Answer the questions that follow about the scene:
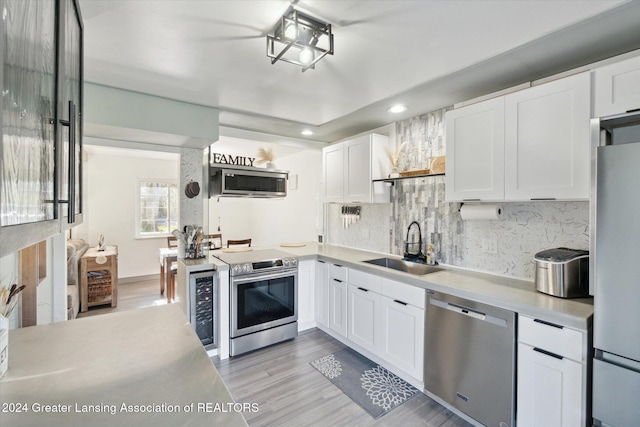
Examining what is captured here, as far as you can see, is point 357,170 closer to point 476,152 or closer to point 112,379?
point 476,152

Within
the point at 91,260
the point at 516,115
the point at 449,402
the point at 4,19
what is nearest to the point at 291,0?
the point at 4,19

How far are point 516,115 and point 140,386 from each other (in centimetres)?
250

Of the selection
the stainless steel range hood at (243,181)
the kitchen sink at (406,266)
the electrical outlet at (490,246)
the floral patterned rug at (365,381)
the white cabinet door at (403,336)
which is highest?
the stainless steel range hood at (243,181)

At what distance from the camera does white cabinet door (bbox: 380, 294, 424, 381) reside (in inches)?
87.3

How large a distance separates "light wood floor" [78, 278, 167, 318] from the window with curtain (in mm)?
934

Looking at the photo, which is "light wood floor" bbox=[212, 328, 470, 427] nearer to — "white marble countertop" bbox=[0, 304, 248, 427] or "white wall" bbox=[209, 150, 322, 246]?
"white marble countertop" bbox=[0, 304, 248, 427]

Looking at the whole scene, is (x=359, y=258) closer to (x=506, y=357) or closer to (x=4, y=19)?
(x=506, y=357)

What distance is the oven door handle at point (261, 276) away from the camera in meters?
2.80

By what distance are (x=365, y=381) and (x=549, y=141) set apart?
2241 mm

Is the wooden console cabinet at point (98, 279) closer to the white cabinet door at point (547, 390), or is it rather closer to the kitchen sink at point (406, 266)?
the kitchen sink at point (406, 266)

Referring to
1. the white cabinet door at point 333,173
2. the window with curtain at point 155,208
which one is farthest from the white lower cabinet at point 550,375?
the window with curtain at point 155,208

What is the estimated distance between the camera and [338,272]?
10.0ft

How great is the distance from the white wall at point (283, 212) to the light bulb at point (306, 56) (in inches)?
102

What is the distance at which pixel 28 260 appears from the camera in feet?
6.43
